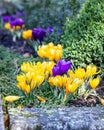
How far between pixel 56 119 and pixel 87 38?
1.26 m

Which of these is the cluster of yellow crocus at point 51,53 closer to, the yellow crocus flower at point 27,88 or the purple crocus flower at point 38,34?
the yellow crocus flower at point 27,88

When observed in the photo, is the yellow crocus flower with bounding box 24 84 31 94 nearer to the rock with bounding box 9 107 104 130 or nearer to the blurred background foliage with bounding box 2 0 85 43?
the rock with bounding box 9 107 104 130

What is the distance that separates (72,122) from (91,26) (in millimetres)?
1418

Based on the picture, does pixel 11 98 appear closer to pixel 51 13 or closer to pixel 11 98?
pixel 11 98

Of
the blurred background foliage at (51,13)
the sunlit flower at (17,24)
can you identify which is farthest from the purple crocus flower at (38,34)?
the sunlit flower at (17,24)

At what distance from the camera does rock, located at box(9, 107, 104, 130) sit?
287 centimetres

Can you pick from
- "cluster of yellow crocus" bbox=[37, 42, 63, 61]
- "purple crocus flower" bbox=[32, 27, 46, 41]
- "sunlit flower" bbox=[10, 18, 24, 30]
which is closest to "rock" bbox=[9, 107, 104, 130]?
"cluster of yellow crocus" bbox=[37, 42, 63, 61]

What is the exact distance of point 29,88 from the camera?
3.28 meters

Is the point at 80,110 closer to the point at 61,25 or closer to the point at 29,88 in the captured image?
the point at 29,88

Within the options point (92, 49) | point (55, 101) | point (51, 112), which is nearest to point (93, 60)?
point (92, 49)

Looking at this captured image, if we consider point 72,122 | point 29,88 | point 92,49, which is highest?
point 92,49

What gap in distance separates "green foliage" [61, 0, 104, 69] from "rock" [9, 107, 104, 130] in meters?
0.90

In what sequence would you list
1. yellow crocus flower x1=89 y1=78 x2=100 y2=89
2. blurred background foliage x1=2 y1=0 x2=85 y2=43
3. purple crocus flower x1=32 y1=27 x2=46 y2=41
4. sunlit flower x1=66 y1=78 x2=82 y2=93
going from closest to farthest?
sunlit flower x1=66 y1=78 x2=82 y2=93 < yellow crocus flower x1=89 y1=78 x2=100 y2=89 < purple crocus flower x1=32 y1=27 x2=46 y2=41 < blurred background foliage x1=2 y1=0 x2=85 y2=43

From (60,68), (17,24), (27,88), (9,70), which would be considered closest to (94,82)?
(60,68)
